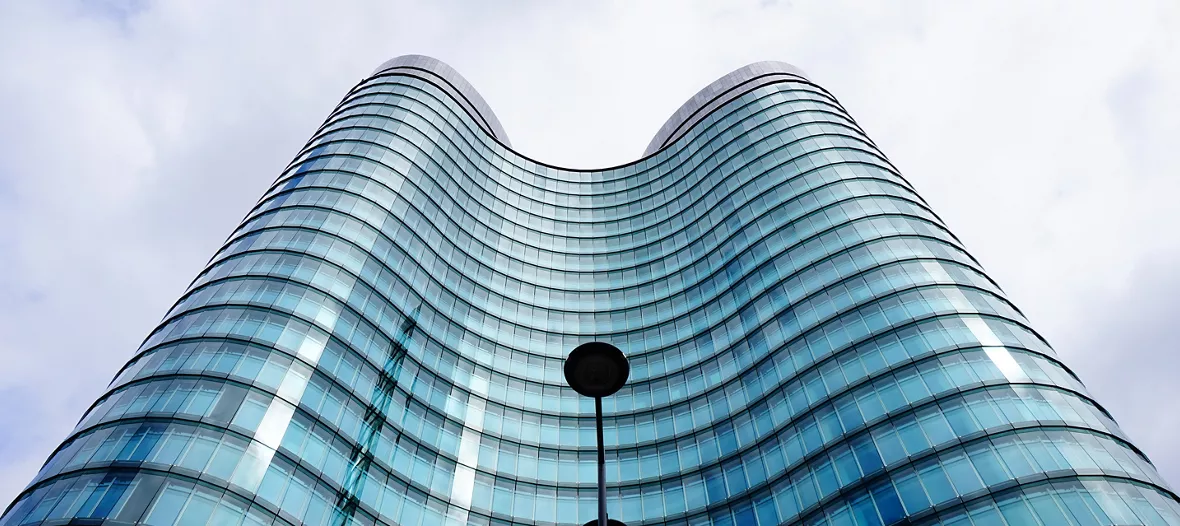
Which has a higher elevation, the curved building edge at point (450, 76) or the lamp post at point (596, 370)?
the curved building edge at point (450, 76)

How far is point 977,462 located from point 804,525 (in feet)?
27.1

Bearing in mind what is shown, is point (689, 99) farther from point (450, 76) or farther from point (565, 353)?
point (565, 353)

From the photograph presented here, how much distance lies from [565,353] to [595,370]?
3964 cm

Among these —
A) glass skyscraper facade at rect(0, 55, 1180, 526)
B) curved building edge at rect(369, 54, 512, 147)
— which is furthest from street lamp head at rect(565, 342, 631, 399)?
curved building edge at rect(369, 54, 512, 147)

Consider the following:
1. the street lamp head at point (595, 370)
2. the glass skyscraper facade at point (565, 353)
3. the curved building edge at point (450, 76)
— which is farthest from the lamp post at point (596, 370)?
the curved building edge at point (450, 76)

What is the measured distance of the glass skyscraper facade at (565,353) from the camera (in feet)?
95.9

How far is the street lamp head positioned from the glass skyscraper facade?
71.0 feet

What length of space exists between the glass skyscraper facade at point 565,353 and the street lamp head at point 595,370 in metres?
21.6

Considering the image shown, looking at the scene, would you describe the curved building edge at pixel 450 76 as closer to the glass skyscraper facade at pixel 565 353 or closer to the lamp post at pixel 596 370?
the glass skyscraper facade at pixel 565 353

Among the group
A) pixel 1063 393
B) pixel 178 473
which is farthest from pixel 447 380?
pixel 1063 393

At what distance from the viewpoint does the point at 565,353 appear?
51.3 meters

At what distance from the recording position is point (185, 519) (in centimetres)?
2600

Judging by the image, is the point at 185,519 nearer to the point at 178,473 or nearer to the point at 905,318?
the point at 178,473

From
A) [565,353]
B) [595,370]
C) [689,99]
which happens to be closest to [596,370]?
[595,370]
